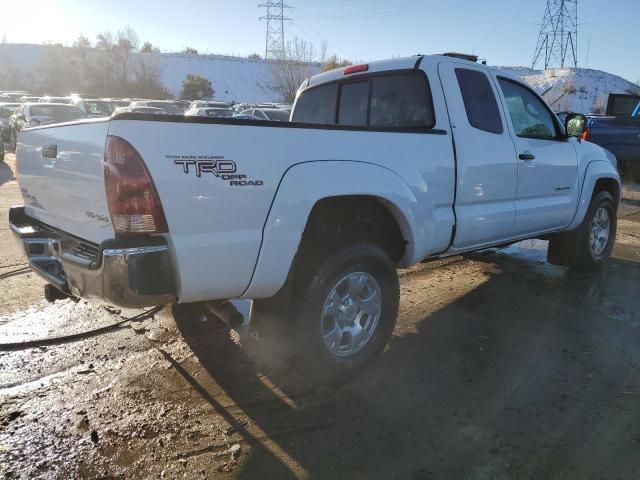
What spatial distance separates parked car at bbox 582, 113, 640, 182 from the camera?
12.9 meters

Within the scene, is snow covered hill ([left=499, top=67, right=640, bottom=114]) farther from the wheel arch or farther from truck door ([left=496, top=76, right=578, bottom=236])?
truck door ([left=496, top=76, right=578, bottom=236])

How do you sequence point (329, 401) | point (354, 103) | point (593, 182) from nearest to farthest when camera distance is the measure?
point (329, 401) < point (354, 103) < point (593, 182)

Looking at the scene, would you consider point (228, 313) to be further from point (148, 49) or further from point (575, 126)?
point (148, 49)

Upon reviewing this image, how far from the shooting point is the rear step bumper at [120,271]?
8.06 feet

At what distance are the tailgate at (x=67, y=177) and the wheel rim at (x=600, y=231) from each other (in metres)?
5.40

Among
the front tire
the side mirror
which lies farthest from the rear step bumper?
the front tire

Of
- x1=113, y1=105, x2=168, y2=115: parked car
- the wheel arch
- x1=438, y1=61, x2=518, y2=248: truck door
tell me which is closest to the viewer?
x1=113, y1=105, x2=168, y2=115: parked car

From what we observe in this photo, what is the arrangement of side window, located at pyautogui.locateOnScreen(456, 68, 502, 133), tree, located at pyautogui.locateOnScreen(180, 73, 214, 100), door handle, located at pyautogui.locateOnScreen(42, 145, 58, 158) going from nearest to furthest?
door handle, located at pyautogui.locateOnScreen(42, 145, 58, 158) → side window, located at pyautogui.locateOnScreen(456, 68, 502, 133) → tree, located at pyautogui.locateOnScreen(180, 73, 214, 100)

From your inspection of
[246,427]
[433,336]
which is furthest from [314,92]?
[246,427]

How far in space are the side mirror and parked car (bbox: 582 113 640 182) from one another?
8.47 meters

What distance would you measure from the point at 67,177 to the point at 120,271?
2.60 ft

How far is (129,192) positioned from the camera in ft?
7.97

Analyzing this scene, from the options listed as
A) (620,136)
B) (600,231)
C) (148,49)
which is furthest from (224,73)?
(600,231)

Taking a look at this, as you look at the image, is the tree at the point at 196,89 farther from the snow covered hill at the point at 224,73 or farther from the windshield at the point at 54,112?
the windshield at the point at 54,112
